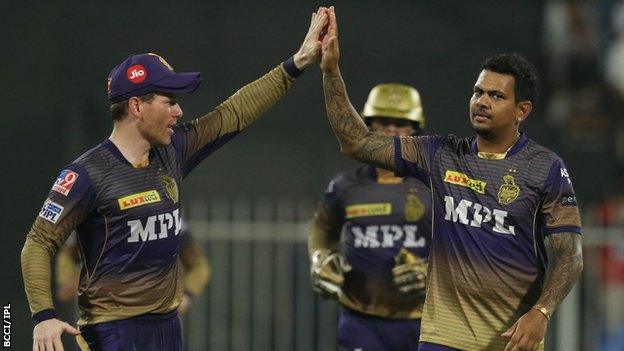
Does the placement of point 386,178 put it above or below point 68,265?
above

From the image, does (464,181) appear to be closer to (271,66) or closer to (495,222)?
(495,222)

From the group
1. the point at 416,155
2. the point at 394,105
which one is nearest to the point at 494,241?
the point at 416,155

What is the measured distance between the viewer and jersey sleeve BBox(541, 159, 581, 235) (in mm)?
5957

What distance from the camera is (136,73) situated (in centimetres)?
602

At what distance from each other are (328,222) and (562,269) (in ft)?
7.87

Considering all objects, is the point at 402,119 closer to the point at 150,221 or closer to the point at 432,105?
the point at 150,221

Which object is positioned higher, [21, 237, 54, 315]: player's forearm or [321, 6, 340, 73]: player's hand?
[321, 6, 340, 73]: player's hand

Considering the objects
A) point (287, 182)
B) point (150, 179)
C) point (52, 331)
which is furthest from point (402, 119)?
point (287, 182)

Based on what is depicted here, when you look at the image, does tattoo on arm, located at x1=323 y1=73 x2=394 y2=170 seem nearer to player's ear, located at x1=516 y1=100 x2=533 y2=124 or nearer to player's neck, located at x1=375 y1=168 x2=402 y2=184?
player's ear, located at x1=516 y1=100 x2=533 y2=124

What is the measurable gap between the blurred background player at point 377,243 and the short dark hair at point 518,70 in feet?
5.15

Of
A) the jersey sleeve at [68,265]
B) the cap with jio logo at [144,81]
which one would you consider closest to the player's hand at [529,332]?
the cap with jio logo at [144,81]

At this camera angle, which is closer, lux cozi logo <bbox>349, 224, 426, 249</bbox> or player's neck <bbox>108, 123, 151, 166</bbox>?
player's neck <bbox>108, 123, 151, 166</bbox>

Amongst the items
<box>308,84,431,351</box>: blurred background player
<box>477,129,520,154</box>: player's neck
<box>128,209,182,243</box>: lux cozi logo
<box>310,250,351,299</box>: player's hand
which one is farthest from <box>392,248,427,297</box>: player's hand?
<box>128,209,182,243</box>: lux cozi logo

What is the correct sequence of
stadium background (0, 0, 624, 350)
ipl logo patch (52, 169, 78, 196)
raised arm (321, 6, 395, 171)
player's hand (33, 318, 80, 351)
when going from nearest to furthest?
player's hand (33, 318, 80, 351)
ipl logo patch (52, 169, 78, 196)
raised arm (321, 6, 395, 171)
stadium background (0, 0, 624, 350)
